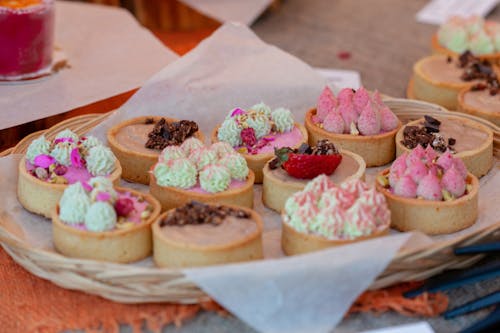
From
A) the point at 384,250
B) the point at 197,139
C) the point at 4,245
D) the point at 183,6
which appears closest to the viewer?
the point at 384,250

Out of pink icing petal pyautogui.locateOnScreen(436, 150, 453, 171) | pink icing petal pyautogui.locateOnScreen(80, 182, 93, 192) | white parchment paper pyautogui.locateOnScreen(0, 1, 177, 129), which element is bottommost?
white parchment paper pyautogui.locateOnScreen(0, 1, 177, 129)

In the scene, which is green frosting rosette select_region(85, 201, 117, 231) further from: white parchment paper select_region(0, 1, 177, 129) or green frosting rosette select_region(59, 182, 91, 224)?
white parchment paper select_region(0, 1, 177, 129)

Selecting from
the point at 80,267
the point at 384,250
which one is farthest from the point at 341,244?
the point at 80,267

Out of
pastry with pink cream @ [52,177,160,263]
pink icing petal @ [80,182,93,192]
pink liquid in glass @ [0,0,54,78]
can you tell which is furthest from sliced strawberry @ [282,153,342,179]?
pink liquid in glass @ [0,0,54,78]

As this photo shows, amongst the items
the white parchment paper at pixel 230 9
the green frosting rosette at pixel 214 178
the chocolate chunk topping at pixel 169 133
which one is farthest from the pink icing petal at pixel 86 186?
the white parchment paper at pixel 230 9

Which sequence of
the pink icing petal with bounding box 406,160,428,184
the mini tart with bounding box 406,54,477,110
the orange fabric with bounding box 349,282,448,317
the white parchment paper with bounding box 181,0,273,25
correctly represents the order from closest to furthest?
the orange fabric with bounding box 349,282,448,317 → the pink icing petal with bounding box 406,160,428,184 → the mini tart with bounding box 406,54,477,110 → the white parchment paper with bounding box 181,0,273,25

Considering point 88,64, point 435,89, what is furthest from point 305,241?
point 88,64

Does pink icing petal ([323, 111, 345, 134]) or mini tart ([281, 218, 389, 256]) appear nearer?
mini tart ([281, 218, 389, 256])

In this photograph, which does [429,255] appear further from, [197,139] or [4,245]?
[4,245]
